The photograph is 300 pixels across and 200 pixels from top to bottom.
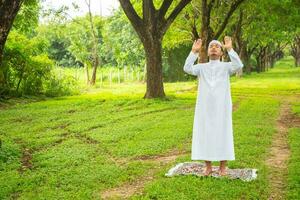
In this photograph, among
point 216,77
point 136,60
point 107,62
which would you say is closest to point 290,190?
point 216,77

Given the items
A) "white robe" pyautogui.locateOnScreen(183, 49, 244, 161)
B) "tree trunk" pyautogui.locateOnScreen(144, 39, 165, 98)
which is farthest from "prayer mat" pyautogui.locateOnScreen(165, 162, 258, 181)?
"tree trunk" pyautogui.locateOnScreen(144, 39, 165, 98)

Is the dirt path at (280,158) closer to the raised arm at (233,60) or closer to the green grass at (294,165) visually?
the green grass at (294,165)

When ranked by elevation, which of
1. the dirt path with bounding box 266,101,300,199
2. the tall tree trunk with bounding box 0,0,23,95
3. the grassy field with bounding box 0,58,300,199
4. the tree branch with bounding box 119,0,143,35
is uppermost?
the tree branch with bounding box 119,0,143,35

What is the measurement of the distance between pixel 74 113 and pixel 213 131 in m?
11.1

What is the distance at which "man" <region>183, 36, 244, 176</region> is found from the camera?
7.98 metres

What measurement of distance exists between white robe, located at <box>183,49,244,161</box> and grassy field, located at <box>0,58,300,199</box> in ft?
1.53

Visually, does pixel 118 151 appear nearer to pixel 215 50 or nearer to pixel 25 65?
pixel 215 50

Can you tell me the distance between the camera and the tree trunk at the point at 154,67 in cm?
2134

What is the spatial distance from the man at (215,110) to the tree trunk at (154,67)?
13.2 meters

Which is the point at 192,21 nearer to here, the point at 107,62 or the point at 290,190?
the point at 290,190

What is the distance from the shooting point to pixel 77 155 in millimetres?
10305

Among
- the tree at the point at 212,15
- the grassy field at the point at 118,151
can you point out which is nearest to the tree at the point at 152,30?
the grassy field at the point at 118,151

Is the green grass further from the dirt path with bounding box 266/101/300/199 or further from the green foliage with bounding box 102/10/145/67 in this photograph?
the green foliage with bounding box 102/10/145/67

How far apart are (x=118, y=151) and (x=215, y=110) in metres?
3.39
